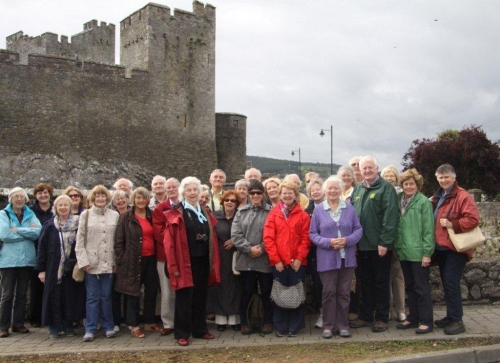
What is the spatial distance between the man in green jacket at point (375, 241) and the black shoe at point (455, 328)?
786mm

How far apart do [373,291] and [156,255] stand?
9.97 ft

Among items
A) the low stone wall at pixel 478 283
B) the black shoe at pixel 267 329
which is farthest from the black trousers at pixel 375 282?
the low stone wall at pixel 478 283

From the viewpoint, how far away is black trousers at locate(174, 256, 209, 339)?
705 centimetres

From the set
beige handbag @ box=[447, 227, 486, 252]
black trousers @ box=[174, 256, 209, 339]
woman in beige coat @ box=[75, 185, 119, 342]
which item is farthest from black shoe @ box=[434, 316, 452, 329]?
woman in beige coat @ box=[75, 185, 119, 342]

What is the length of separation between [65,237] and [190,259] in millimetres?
1840

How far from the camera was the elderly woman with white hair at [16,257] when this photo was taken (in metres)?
7.61

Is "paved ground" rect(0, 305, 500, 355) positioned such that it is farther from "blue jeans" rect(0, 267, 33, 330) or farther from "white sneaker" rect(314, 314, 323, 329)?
"blue jeans" rect(0, 267, 33, 330)

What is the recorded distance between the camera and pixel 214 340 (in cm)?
711

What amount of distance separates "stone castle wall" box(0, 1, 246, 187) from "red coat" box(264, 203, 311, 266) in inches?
739

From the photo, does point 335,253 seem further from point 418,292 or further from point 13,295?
point 13,295

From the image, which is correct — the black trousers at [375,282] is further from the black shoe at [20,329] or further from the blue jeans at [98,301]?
the black shoe at [20,329]

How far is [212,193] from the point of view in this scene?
8.89m

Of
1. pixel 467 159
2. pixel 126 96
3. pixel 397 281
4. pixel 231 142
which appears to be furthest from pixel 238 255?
pixel 467 159

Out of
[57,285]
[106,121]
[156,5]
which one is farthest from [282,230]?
[156,5]
